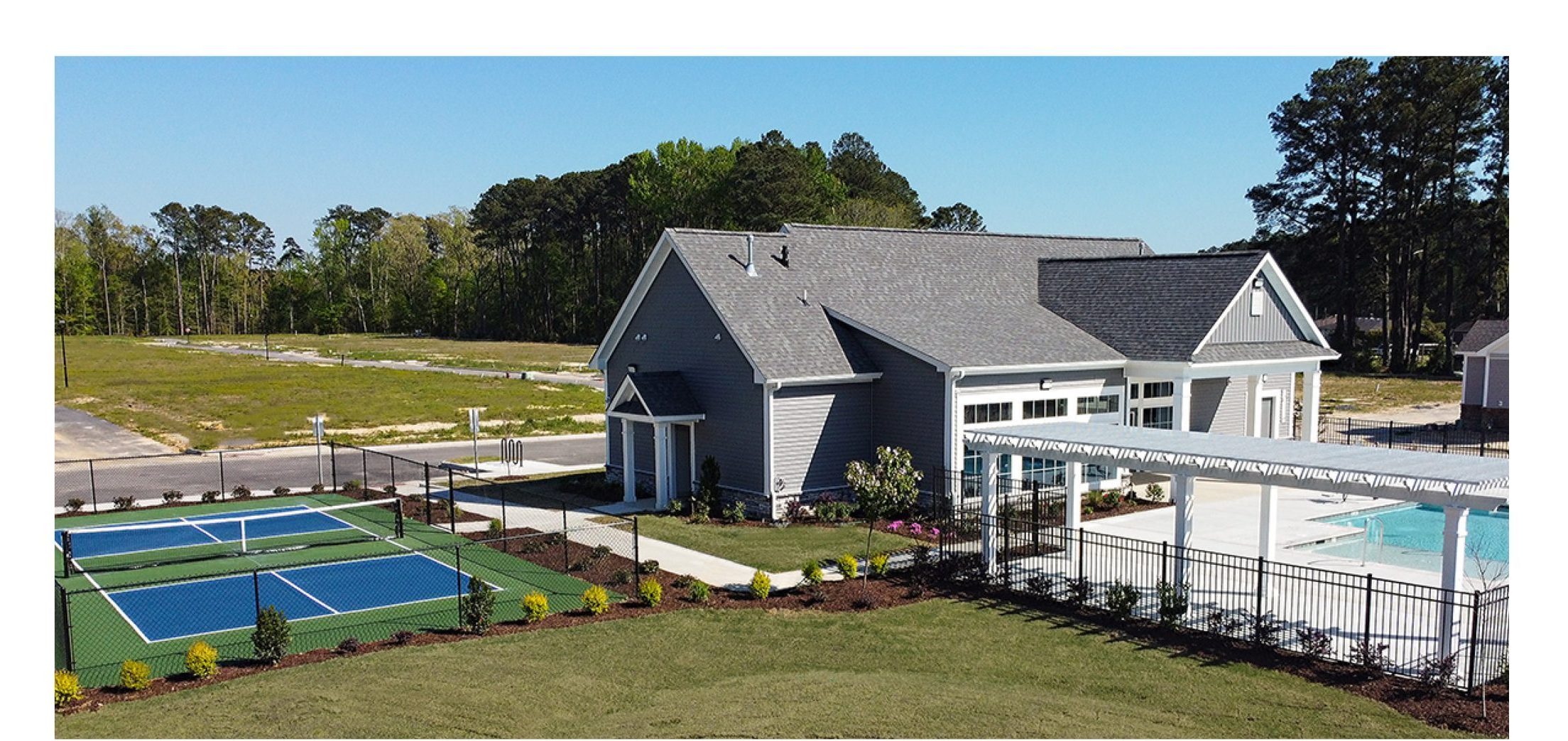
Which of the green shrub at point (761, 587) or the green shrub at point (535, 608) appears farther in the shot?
the green shrub at point (761, 587)

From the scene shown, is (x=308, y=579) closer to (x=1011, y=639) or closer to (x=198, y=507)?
(x=198, y=507)

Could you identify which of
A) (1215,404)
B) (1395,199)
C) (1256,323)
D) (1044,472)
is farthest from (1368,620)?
(1395,199)

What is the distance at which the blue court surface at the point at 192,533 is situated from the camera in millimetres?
24812

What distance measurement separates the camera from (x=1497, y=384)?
43688 millimetres

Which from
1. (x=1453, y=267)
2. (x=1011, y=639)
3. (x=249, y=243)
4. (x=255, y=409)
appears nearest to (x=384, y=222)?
(x=249, y=243)

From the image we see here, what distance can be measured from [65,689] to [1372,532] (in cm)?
2688

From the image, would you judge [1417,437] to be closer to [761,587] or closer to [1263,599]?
[1263,599]

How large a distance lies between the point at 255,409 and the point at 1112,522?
4930cm

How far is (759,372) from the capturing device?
26.6 meters

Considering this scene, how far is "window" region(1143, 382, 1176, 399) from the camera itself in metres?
31.6

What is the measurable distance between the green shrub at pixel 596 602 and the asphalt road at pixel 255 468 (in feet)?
45.1

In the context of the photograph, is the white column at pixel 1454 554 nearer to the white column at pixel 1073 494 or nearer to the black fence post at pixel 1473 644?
the black fence post at pixel 1473 644

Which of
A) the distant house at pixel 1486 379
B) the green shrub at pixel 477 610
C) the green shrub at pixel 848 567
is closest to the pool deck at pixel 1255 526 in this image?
the green shrub at pixel 848 567

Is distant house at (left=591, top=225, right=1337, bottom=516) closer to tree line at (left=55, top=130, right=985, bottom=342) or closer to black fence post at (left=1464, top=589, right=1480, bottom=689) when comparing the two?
black fence post at (left=1464, top=589, right=1480, bottom=689)
